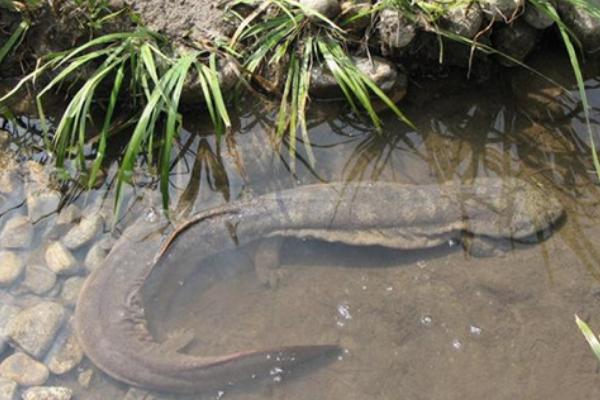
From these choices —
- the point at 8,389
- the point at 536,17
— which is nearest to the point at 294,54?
the point at 536,17

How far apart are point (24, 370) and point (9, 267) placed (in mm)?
784

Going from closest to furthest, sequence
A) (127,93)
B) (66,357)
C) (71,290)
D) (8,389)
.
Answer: (8,389) < (66,357) < (71,290) < (127,93)

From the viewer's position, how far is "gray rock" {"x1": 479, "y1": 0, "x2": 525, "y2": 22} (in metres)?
5.22

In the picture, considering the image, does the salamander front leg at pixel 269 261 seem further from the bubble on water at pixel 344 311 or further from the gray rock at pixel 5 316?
the gray rock at pixel 5 316

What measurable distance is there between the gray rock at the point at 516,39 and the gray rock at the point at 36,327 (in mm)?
3681

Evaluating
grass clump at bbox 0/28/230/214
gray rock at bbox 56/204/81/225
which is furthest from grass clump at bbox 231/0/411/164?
gray rock at bbox 56/204/81/225

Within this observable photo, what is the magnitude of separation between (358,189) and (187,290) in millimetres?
1388

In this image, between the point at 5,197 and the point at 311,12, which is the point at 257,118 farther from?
the point at 5,197

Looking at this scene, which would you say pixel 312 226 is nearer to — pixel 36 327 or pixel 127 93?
pixel 127 93

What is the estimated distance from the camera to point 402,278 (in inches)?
190

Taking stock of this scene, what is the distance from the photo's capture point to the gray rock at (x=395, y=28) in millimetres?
5270

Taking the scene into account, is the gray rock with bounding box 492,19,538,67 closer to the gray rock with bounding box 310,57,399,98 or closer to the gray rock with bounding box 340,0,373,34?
the gray rock with bounding box 310,57,399,98

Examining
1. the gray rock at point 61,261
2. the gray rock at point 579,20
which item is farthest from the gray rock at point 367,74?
the gray rock at point 61,261

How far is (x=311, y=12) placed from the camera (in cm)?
522
